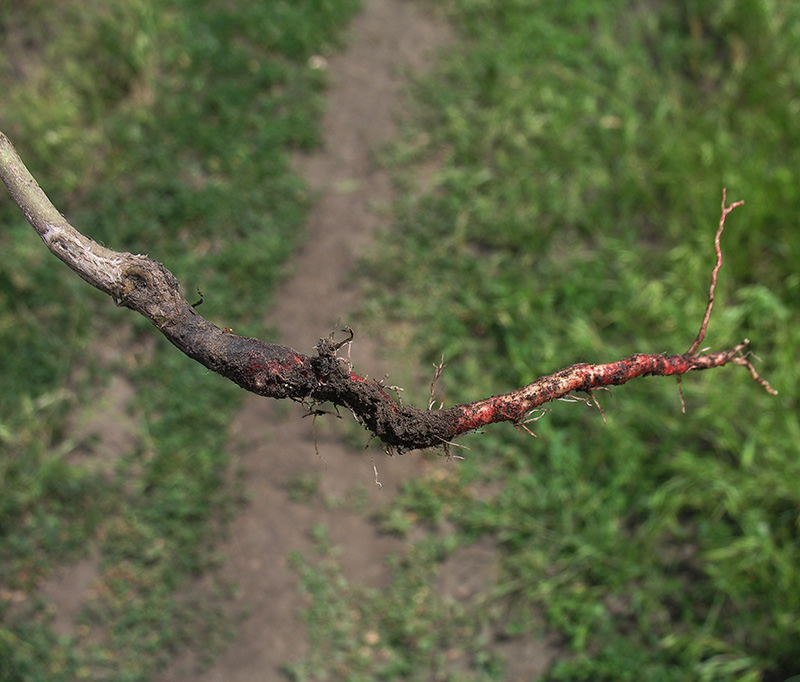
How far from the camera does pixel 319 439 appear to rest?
3768 mm

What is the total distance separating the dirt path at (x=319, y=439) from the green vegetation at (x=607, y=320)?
0.16 metres

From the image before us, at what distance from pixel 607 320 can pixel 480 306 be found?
0.68m

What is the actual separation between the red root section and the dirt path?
1830 mm

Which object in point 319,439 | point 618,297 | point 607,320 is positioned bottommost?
point 319,439

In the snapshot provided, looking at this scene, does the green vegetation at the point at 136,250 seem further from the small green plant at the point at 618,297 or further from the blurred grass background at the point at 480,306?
the small green plant at the point at 618,297

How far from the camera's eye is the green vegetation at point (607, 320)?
122 inches

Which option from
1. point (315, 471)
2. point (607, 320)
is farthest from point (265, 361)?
point (607, 320)

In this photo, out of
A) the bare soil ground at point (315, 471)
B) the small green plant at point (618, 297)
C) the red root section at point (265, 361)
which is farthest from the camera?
the bare soil ground at point (315, 471)

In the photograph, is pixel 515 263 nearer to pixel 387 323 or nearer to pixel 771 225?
pixel 387 323

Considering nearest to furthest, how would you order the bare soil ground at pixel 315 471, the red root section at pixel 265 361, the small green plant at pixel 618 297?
the red root section at pixel 265 361
the small green plant at pixel 618 297
the bare soil ground at pixel 315 471

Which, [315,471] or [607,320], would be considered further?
[607,320]

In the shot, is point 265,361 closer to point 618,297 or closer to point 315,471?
point 315,471

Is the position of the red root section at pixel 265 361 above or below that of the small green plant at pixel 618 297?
below

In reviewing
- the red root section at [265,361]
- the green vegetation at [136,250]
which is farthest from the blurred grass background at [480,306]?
the red root section at [265,361]
